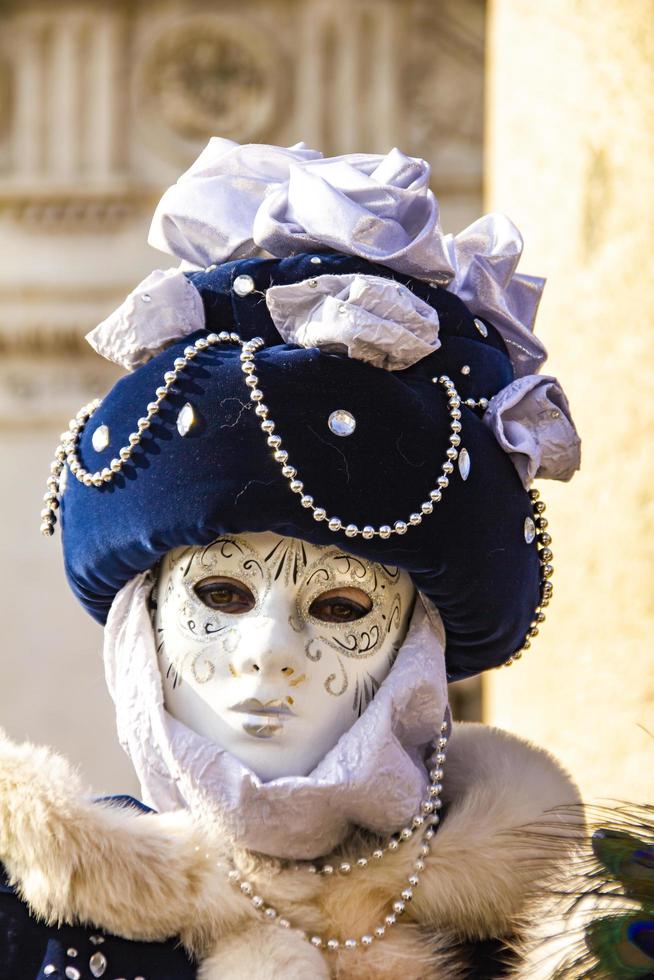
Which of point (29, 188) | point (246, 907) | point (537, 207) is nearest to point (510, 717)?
point (537, 207)

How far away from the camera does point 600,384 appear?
2.50 metres

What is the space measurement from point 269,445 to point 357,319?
0.16 metres

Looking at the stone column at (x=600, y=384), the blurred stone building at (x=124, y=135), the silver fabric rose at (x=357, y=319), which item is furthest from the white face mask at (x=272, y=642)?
the blurred stone building at (x=124, y=135)

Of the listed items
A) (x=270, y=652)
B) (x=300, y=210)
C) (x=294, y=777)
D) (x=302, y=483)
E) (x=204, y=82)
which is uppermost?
(x=204, y=82)

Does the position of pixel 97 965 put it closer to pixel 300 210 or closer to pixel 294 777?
pixel 294 777

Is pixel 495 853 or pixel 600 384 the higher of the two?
pixel 600 384

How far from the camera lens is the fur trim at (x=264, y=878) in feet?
5.34

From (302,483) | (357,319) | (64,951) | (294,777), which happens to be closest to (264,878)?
(294,777)

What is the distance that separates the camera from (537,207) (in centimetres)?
270

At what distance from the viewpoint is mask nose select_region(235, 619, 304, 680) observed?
5.70ft

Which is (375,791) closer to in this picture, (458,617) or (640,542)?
(458,617)

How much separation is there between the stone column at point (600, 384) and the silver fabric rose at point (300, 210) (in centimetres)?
64

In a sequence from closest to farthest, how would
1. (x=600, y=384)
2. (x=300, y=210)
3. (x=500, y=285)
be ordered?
(x=300, y=210) → (x=500, y=285) → (x=600, y=384)

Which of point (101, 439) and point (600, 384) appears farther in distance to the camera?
point (600, 384)
